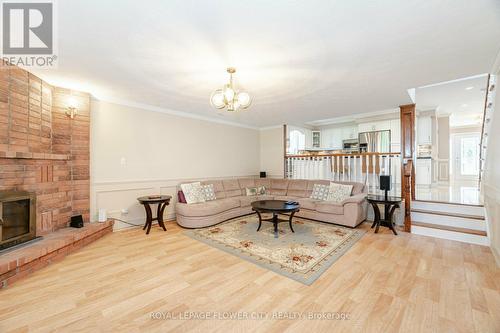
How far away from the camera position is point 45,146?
3252 mm

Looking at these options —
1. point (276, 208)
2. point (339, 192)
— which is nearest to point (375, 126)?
point (339, 192)

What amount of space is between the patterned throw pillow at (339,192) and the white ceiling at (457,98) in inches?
98.1

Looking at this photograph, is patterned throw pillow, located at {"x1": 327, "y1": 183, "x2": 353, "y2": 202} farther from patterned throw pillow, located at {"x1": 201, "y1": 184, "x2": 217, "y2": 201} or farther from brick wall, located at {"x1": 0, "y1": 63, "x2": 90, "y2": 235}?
brick wall, located at {"x1": 0, "y1": 63, "x2": 90, "y2": 235}

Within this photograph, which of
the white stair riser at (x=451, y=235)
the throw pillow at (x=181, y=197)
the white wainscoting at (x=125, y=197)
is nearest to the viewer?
the white stair riser at (x=451, y=235)

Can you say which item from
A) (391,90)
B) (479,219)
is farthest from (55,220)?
(479,219)

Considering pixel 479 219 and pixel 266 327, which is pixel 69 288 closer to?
pixel 266 327

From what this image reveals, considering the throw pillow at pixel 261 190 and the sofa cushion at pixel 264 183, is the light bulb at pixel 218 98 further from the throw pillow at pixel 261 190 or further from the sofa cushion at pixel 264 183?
the sofa cushion at pixel 264 183

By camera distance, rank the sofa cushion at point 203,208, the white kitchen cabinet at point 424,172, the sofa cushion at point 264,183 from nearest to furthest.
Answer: the sofa cushion at point 203,208
the sofa cushion at point 264,183
the white kitchen cabinet at point 424,172

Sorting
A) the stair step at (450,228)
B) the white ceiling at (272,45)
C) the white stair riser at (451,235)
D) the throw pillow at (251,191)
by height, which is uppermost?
the white ceiling at (272,45)

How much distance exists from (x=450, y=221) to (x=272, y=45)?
4369 millimetres

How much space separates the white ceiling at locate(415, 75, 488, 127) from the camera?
427cm

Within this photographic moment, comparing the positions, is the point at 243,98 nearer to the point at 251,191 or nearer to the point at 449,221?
the point at 251,191

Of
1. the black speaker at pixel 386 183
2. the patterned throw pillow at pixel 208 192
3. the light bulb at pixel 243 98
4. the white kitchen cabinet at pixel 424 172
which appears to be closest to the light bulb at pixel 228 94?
the light bulb at pixel 243 98

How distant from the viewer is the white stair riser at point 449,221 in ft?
11.5
